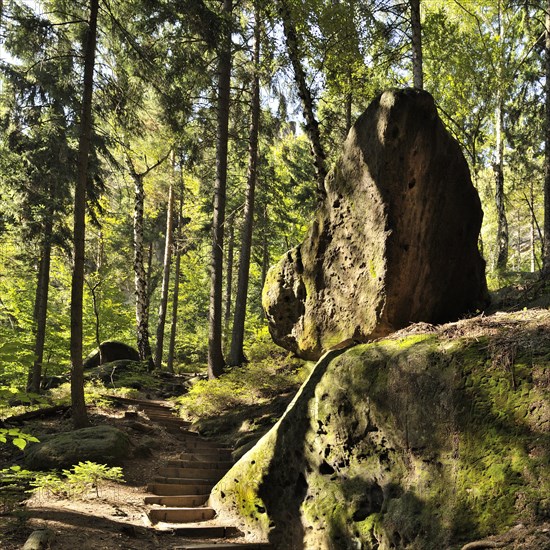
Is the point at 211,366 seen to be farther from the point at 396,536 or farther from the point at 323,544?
the point at 396,536

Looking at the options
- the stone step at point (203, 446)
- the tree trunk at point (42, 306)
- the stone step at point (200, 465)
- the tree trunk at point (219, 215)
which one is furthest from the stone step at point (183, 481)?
the tree trunk at point (42, 306)

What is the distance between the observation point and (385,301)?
22.8ft

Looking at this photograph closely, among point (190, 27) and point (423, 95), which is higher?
point (190, 27)

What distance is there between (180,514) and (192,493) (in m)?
1.00

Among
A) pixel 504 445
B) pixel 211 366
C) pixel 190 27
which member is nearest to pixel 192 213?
pixel 211 366

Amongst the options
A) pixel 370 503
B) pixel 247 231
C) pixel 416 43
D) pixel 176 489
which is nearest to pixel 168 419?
pixel 176 489

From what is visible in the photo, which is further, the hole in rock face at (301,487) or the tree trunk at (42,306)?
the tree trunk at (42,306)

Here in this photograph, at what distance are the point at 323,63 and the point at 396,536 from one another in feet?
37.7

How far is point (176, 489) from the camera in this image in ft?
25.5

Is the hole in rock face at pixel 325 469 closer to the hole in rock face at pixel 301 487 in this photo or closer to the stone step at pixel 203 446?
the hole in rock face at pixel 301 487

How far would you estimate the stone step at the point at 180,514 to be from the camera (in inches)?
263

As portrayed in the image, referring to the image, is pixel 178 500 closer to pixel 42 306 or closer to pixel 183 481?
pixel 183 481

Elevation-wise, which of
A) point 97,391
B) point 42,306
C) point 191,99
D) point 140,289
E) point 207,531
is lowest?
point 207,531

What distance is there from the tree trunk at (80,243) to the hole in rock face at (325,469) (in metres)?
5.89
